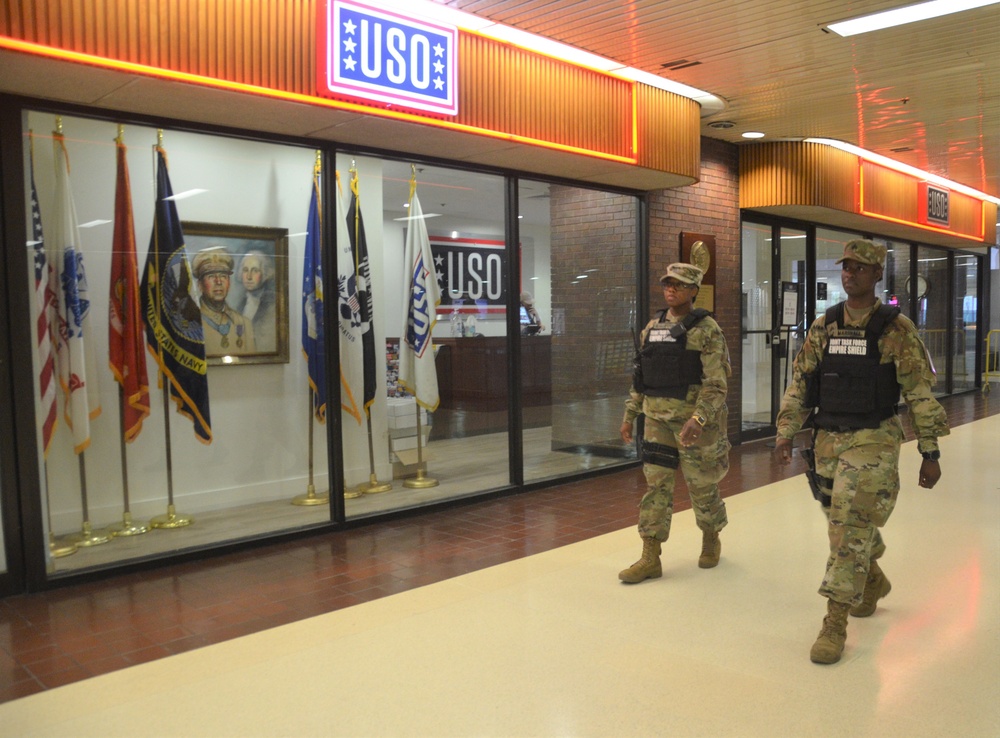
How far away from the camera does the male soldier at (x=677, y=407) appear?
420 cm

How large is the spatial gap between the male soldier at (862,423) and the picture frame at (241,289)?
3.46 metres

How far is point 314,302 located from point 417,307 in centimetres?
94

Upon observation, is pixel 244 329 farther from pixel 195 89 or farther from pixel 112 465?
pixel 195 89

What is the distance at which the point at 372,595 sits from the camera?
13.6 feet

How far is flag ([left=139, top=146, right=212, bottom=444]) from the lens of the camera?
15.7 feet

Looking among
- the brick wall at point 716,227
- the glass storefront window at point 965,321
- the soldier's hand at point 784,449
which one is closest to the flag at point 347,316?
the brick wall at point 716,227

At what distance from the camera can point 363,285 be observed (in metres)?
5.79

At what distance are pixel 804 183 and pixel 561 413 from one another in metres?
3.68

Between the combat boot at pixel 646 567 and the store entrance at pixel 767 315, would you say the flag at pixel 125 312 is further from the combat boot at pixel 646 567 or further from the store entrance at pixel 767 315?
the store entrance at pixel 767 315

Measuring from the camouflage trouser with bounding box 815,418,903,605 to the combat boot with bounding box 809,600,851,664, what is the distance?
0.15 feet

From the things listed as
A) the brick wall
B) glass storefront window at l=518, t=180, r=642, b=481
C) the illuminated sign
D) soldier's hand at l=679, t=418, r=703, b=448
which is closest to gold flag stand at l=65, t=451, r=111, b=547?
glass storefront window at l=518, t=180, r=642, b=481

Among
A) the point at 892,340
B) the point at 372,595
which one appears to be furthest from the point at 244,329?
the point at 892,340

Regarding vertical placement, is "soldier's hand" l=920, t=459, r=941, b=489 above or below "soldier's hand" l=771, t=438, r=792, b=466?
below

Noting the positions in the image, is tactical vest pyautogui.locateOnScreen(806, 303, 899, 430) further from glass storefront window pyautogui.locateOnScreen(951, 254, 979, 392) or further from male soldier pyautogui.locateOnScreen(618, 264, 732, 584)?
glass storefront window pyautogui.locateOnScreen(951, 254, 979, 392)
